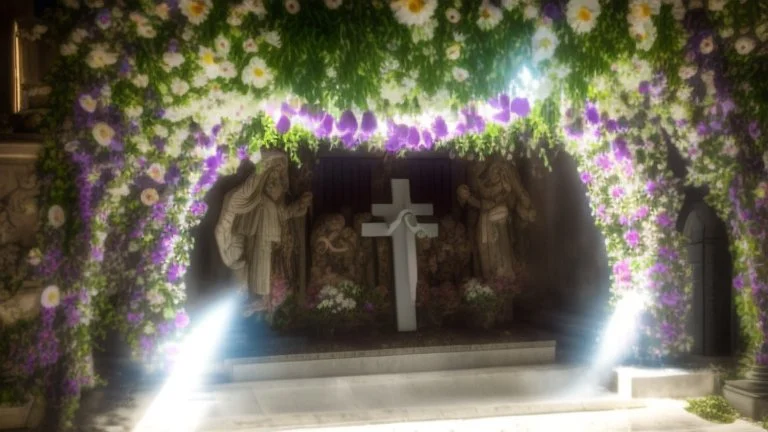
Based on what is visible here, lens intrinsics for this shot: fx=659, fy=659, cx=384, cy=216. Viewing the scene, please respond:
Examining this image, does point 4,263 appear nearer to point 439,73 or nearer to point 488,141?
point 439,73

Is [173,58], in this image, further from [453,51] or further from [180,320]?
[180,320]

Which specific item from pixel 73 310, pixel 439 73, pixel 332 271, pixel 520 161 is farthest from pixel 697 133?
pixel 73 310

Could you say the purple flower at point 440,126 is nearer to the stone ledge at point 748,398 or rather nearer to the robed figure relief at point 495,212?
the robed figure relief at point 495,212

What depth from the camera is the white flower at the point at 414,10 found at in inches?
156

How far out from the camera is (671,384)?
5633 millimetres

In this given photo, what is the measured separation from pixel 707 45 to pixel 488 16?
1.73m

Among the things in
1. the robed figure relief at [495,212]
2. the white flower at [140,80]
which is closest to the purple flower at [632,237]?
the robed figure relief at [495,212]

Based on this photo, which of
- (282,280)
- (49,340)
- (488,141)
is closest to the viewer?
(49,340)

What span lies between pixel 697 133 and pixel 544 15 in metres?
1.88

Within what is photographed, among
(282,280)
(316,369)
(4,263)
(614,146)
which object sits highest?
(614,146)

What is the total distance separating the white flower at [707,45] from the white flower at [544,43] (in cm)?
120

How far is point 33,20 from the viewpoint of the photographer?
4141mm

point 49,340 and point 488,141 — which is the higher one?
point 488,141

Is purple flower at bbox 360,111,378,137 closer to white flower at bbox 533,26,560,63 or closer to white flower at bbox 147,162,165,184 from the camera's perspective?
white flower at bbox 533,26,560,63
